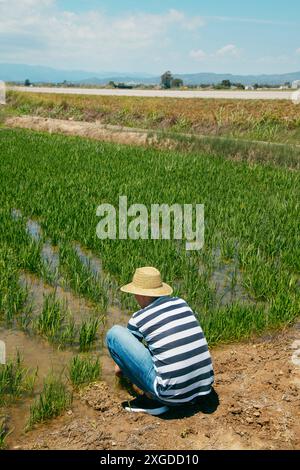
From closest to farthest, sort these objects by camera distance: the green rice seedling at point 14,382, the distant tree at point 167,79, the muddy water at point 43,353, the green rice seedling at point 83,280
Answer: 1. the muddy water at point 43,353
2. the green rice seedling at point 14,382
3. the green rice seedling at point 83,280
4. the distant tree at point 167,79

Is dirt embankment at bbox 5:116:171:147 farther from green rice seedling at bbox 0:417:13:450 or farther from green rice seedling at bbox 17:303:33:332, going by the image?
green rice seedling at bbox 0:417:13:450

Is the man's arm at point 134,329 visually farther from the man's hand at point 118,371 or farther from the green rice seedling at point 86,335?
the green rice seedling at point 86,335

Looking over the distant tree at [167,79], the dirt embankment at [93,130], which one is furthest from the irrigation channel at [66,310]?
the distant tree at [167,79]

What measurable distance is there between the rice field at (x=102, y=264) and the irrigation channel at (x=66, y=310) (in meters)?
0.01

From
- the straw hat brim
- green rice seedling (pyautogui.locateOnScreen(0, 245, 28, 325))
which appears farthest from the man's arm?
green rice seedling (pyautogui.locateOnScreen(0, 245, 28, 325))

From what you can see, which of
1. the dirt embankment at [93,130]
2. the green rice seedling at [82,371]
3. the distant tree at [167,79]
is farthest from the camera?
the distant tree at [167,79]

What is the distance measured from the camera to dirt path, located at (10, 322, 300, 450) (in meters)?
2.83

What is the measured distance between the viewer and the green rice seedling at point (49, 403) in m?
2.98

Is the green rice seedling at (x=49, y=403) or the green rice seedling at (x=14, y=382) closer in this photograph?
the green rice seedling at (x=49, y=403)

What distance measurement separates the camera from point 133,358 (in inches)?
124

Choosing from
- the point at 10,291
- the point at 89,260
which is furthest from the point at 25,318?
the point at 89,260

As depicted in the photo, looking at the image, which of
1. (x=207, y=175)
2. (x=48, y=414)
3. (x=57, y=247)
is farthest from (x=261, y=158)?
(x=48, y=414)
